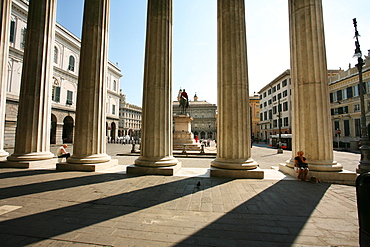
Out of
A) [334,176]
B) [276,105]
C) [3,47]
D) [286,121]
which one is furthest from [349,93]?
[3,47]

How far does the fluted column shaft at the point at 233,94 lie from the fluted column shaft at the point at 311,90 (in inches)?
84.4

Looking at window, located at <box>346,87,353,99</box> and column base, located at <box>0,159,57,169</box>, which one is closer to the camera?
column base, located at <box>0,159,57,169</box>

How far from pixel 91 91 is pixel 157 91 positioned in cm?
326

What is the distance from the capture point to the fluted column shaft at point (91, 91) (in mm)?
8258

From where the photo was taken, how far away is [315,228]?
3.26m

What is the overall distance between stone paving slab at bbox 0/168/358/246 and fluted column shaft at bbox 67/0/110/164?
221 cm

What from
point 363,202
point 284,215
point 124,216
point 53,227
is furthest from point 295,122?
point 53,227

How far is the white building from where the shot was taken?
2250 cm

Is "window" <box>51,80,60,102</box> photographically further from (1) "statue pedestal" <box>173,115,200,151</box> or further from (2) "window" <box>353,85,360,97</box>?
(2) "window" <box>353,85,360,97</box>

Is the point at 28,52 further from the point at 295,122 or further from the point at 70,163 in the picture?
the point at 295,122

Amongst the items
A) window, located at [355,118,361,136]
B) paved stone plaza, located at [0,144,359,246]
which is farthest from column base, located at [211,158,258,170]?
window, located at [355,118,361,136]

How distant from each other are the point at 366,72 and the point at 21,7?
2051 inches

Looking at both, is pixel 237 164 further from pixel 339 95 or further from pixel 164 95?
pixel 339 95

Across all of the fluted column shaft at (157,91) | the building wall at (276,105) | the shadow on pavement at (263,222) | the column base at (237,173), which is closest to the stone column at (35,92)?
the fluted column shaft at (157,91)
